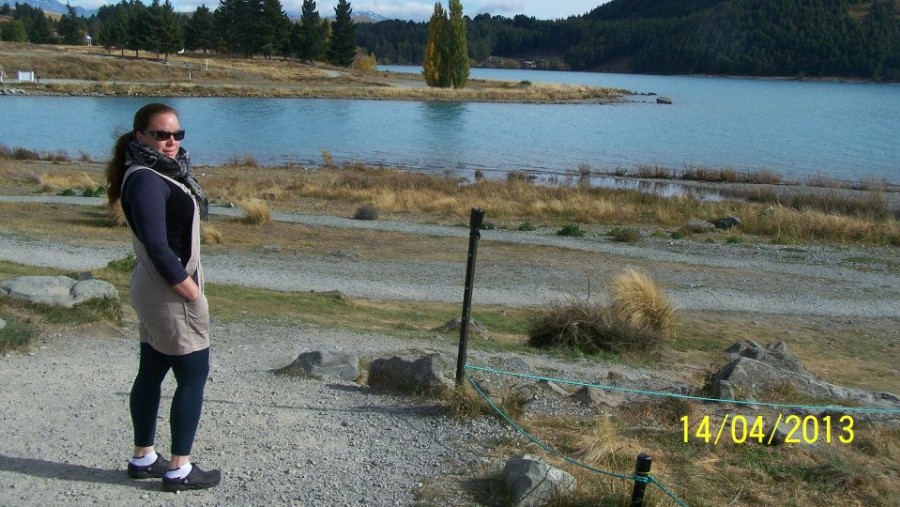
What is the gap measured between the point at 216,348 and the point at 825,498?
521 cm

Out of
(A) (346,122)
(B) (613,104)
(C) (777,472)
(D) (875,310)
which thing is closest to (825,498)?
(C) (777,472)

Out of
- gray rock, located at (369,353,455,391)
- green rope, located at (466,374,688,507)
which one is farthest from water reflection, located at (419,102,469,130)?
green rope, located at (466,374,688,507)

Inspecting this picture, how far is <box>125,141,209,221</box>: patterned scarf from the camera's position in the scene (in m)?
3.84

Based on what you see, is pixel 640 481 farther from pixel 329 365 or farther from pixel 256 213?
pixel 256 213

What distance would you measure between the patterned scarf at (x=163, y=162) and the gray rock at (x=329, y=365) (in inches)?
106

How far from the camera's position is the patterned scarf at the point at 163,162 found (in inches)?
151

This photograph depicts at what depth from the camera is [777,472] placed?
192 inches

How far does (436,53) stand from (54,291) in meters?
89.4

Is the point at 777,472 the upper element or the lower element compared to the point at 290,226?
upper

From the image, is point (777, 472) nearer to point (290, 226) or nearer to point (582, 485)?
point (582, 485)

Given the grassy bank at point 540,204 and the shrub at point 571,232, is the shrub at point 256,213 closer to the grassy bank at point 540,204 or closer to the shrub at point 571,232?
the grassy bank at point 540,204

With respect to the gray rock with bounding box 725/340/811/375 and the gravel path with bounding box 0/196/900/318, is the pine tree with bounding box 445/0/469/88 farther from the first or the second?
the gray rock with bounding box 725/340/811/375

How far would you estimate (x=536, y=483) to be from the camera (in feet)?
13.5

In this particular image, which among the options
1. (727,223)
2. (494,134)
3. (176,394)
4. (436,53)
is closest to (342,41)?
(436,53)
